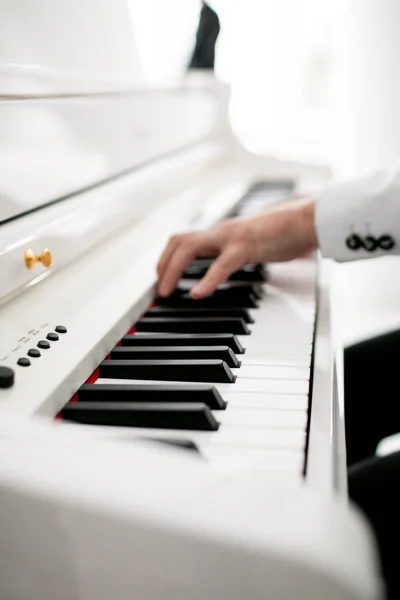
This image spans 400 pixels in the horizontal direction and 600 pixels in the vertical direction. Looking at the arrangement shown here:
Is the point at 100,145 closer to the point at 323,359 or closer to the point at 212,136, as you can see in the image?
the point at 323,359

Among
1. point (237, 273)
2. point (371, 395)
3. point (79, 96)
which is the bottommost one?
point (371, 395)

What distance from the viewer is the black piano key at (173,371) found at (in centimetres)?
77

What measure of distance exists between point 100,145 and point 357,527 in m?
0.93

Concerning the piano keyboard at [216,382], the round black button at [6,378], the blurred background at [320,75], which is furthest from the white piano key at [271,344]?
the blurred background at [320,75]

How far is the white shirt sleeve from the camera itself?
1.13 m

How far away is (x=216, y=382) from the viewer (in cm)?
77

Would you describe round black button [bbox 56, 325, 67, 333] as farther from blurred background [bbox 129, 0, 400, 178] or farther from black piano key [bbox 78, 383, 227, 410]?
blurred background [bbox 129, 0, 400, 178]

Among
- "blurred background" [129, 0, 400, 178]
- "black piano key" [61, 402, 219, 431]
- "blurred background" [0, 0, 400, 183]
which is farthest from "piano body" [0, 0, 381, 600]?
"blurred background" [129, 0, 400, 178]

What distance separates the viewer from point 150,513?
425mm

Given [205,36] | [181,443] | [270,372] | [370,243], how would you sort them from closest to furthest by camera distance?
1. [181,443]
2. [270,372]
3. [370,243]
4. [205,36]

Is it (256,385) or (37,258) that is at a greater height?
(37,258)

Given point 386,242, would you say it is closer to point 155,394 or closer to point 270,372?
point 270,372

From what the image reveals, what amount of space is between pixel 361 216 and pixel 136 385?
604 millimetres

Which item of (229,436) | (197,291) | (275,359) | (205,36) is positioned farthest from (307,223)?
(205,36)
